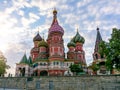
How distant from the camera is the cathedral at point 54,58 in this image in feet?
148

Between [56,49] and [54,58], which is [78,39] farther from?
[54,58]

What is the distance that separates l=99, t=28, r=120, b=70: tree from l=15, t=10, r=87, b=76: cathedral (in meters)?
17.3

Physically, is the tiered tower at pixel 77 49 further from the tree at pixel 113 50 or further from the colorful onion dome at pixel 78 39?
the tree at pixel 113 50

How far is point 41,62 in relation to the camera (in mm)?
46344

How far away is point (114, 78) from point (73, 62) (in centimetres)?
2087

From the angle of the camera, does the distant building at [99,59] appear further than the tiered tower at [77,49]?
No

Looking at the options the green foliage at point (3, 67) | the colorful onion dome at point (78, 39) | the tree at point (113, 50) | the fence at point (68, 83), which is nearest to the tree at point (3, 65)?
the green foliage at point (3, 67)

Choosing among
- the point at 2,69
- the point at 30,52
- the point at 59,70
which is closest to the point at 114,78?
the point at 59,70

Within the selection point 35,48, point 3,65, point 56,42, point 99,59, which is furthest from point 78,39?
point 3,65

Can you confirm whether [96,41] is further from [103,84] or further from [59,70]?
[103,84]

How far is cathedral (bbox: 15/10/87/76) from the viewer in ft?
148

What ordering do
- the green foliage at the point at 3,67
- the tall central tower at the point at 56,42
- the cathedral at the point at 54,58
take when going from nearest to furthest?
the cathedral at the point at 54,58
the tall central tower at the point at 56,42
the green foliage at the point at 3,67

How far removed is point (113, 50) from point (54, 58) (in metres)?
19.6

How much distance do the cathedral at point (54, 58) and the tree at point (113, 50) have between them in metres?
17.3
